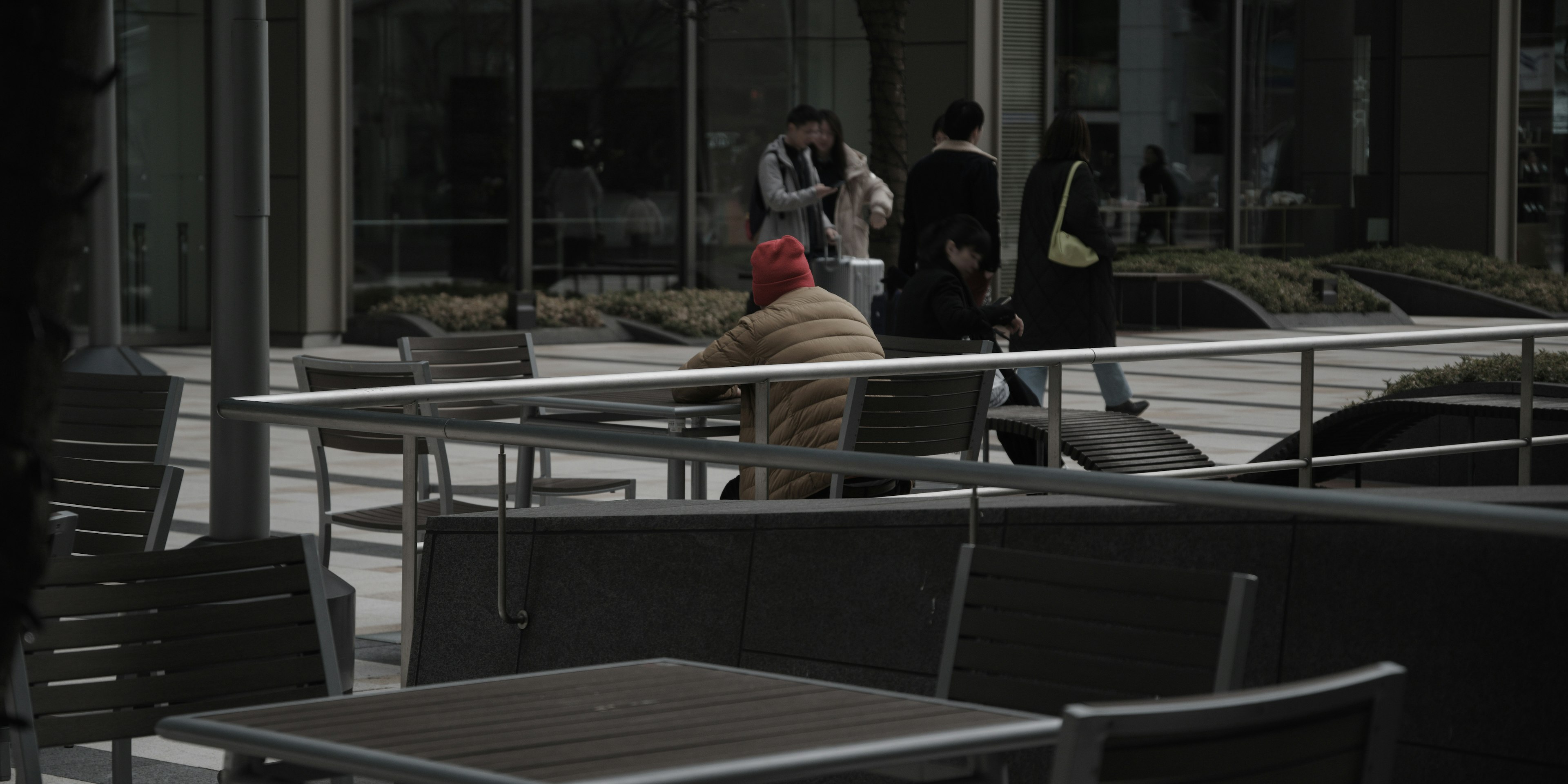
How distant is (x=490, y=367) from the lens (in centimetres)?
846

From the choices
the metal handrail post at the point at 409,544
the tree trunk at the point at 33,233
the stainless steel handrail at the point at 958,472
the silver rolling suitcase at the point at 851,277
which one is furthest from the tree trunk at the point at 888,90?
the tree trunk at the point at 33,233

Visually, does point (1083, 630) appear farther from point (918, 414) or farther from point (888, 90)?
point (888, 90)

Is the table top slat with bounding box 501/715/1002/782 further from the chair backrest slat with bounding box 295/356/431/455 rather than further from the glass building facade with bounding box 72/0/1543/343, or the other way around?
the glass building facade with bounding box 72/0/1543/343

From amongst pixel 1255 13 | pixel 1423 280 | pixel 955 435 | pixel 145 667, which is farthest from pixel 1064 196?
pixel 1255 13

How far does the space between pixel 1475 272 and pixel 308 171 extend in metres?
14.3

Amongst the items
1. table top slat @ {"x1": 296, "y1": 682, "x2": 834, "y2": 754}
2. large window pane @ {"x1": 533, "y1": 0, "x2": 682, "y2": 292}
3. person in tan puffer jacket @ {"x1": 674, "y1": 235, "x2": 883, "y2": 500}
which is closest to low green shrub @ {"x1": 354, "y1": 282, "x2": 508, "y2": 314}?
large window pane @ {"x1": 533, "y1": 0, "x2": 682, "y2": 292}

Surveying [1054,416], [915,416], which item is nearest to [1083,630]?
[1054,416]

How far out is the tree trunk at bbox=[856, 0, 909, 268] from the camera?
59.2ft

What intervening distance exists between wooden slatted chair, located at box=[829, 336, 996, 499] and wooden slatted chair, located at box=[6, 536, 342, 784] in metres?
2.43

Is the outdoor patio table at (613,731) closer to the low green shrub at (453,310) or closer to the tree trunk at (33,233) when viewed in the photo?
the tree trunk at (33,233)

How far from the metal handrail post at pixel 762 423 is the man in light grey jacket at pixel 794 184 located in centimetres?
705

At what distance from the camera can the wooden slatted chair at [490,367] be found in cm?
798

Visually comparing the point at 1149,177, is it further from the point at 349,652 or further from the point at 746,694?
the point at 746,694

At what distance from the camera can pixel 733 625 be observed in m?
4.85
